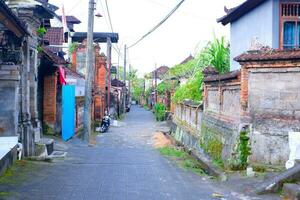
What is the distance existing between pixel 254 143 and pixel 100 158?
6.15 meters

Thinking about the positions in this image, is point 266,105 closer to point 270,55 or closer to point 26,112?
point 270,55

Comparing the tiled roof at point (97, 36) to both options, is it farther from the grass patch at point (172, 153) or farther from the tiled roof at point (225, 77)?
the tiled roof at point (225, 77)

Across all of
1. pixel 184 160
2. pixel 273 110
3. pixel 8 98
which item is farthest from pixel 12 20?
pixel 184 160

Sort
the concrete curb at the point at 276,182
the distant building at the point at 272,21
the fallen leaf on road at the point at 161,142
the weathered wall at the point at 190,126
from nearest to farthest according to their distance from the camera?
the concrete curb at the point at 276,182, the distant building at the point at 272,21, the weathered wall at the point at 190,126, the fallen leaf on road at the point at 161,142

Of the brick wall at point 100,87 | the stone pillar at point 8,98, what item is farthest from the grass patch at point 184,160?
the brick wall at point 100,87

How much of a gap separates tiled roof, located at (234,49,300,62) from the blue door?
12.0 metres

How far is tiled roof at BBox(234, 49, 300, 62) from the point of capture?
35.6 ft

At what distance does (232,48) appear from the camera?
2145 centimetres

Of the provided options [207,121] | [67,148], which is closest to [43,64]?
[67,148]

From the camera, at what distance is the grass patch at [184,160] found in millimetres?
14007

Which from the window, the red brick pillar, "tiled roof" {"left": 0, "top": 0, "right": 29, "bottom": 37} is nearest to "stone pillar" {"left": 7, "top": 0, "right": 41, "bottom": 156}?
"tiled roof" {"left": 0, "top": 0, "right": 29, "bottom": 37}

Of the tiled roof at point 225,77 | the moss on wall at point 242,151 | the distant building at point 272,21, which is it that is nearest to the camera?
the moss on wall at point 242,151

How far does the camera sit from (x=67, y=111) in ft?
73.4

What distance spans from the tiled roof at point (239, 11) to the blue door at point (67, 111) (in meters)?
7.98
